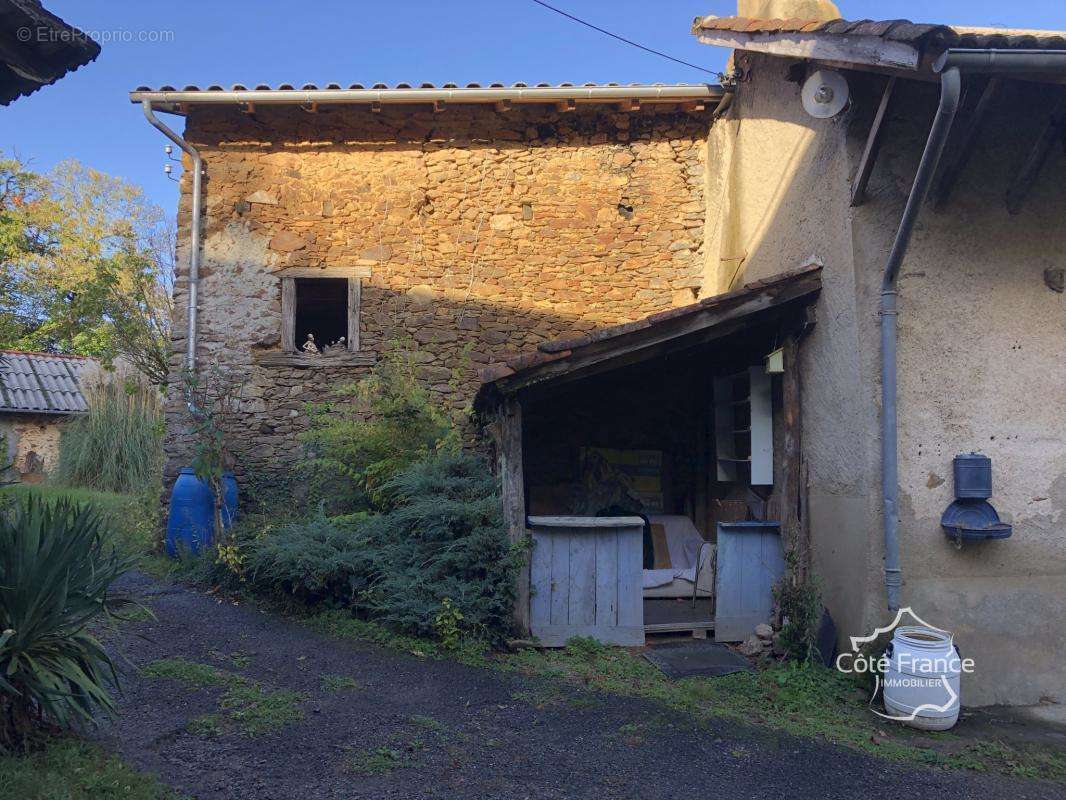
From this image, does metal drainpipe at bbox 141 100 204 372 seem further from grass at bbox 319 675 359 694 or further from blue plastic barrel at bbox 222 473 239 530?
grass at bbox 319 675 359 694

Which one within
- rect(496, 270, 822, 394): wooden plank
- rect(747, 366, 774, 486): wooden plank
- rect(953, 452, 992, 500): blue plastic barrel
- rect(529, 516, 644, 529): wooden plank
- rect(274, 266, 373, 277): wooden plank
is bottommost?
rect(529, 516, 644, 529): wooden plank

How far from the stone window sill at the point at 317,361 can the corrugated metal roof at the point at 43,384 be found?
299 inches

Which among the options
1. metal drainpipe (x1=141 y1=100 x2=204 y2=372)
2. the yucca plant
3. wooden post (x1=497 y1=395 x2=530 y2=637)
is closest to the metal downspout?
wooden post (x1=497 y1=395 x2=530 y2=637)

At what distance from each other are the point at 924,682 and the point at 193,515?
6.86 meters

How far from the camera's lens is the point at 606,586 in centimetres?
615

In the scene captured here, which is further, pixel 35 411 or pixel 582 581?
pixel 35 411

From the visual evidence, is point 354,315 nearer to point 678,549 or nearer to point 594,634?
point 678,549

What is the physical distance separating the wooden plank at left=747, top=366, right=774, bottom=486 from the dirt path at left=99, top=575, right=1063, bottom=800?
2371mm

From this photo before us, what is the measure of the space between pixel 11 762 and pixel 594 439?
21.5 ft

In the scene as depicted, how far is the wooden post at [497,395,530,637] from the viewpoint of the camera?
6051 millimetres

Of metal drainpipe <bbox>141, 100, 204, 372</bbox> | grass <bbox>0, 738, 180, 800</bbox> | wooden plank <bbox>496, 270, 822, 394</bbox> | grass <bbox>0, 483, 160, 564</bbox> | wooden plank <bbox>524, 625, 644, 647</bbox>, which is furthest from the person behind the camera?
metal drainpipe <bbox>141, 100, 204, 372</bbox>

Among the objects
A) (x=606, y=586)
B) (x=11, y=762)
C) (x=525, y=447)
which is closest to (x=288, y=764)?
(x=11, y=762)

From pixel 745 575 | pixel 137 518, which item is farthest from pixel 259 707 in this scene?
pixel 137 518

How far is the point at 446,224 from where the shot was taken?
896cm
